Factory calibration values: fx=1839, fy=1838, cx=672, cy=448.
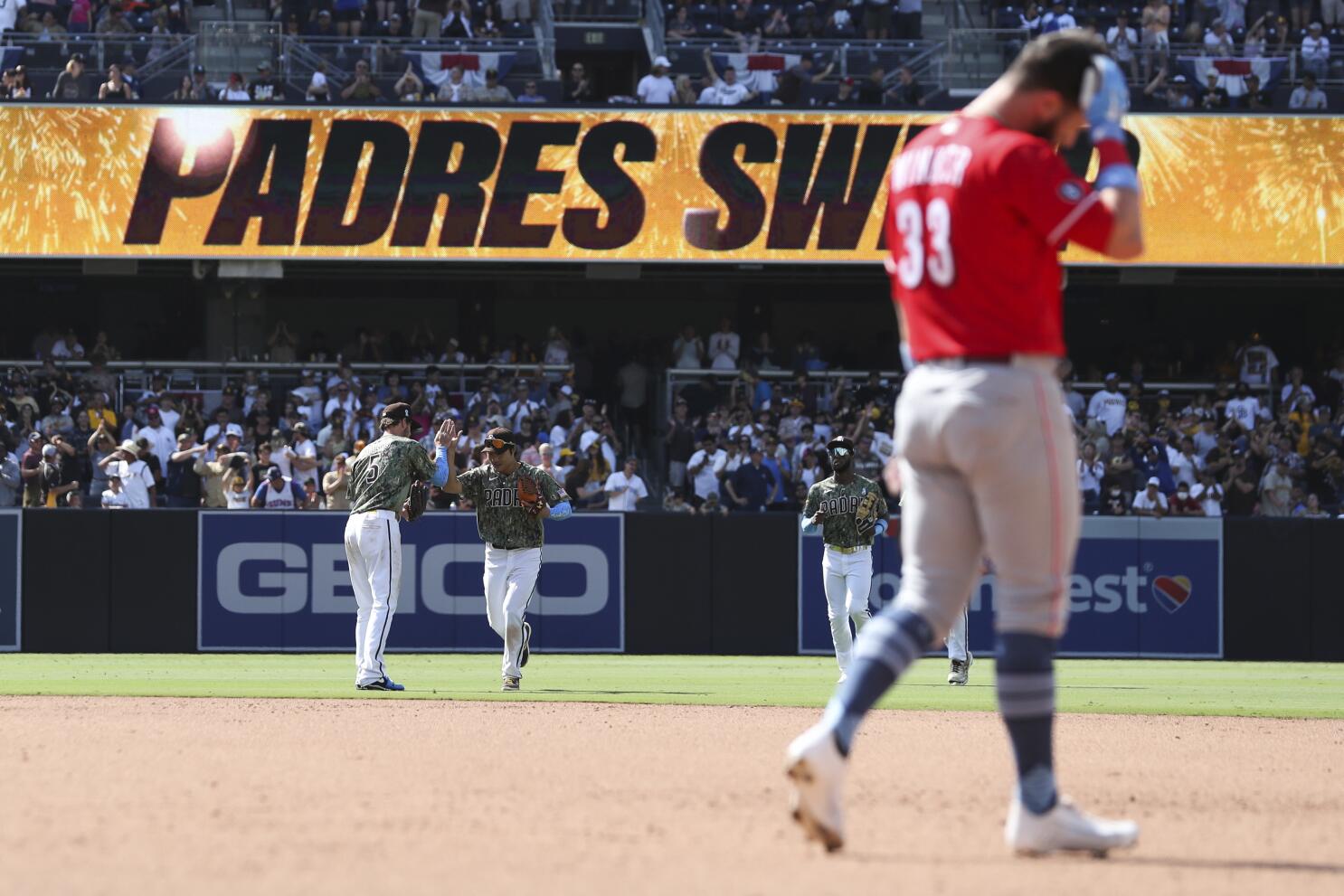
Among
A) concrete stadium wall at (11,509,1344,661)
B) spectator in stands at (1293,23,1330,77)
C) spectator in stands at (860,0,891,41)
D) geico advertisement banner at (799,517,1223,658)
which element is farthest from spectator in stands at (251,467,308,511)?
spectator in stands at (1293,23,1330,77)

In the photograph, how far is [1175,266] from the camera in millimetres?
28438

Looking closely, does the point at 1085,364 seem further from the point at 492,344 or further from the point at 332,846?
the point at 332,846

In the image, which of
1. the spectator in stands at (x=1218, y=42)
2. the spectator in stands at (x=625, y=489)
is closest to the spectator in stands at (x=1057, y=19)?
the spectator in stands at (x=1218, y=42)

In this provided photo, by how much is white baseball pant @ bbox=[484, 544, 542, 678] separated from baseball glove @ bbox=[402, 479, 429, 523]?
Result: 2.94 ft

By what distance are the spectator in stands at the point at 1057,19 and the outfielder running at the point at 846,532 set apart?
48.0 ft

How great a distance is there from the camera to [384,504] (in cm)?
1388

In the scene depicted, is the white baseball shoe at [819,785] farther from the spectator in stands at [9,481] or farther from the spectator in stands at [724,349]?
the spectator in stands at [724,349]

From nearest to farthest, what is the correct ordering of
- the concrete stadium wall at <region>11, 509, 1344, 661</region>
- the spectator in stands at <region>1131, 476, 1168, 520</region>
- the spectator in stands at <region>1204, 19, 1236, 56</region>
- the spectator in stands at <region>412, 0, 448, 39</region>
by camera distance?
A: the concrete stadium wall at <region>11, 509, 1344, 661</region> < the spectator in stands at <region>1131, 476, 1168, 520</region> < the spectator in stands at <region>412, 0, 448, 39</region> < the spectator in stands at <region>1204, 19, 1236, 56</region>

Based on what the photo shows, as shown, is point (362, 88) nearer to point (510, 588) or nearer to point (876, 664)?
point (510, 588)

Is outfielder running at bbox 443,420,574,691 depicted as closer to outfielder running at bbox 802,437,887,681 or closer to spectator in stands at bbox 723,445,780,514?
outfielder running at bbox 802,437,887,681

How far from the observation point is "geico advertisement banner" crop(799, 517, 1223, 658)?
21484mm

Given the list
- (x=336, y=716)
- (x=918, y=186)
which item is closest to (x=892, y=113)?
(x=336, y=716)

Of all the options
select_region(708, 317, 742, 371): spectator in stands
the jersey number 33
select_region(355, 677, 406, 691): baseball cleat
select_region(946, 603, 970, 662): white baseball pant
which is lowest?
select_region(355, 677, 406, 691): baseball cleat

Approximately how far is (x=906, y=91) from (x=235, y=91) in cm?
1000
